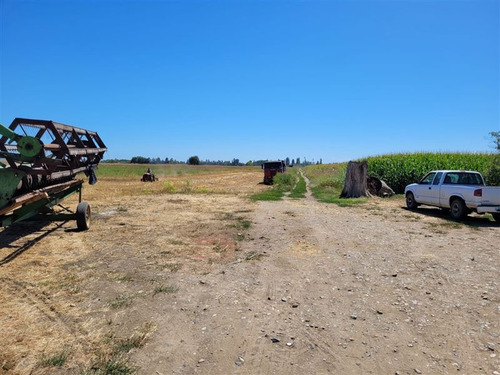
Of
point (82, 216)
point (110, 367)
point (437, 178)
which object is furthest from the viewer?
point (437, 178)

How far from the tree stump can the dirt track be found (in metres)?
11.0

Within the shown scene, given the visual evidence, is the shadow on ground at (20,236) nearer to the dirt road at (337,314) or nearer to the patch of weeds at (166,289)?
the patch of weeds at (166,289)

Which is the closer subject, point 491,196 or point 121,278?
point 121,278

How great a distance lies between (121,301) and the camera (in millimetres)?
4957

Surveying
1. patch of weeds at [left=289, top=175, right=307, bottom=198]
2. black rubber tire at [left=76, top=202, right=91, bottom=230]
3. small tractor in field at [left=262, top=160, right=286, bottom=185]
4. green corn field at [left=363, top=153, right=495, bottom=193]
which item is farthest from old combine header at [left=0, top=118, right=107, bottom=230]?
small tractor in field at [left=262, top=160, right=286, bottom=185]

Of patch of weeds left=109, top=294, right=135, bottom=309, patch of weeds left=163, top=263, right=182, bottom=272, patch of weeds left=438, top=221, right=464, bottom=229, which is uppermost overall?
patch of weeds left=438, top=221, right=464, bottom=229

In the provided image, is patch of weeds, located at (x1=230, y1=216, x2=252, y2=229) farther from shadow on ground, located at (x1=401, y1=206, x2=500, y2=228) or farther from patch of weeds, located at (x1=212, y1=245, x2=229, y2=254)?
shadow on ground, located at (x1=401, y1=206, x2=500, y2=228)

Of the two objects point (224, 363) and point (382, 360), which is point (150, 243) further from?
point (382, 360)

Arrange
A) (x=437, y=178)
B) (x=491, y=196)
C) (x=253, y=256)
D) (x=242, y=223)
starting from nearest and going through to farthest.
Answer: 1. (x=253, y=256)
2. (x=242, y=223)
3. (x=491, y=196)
4. (x=437, y=178)

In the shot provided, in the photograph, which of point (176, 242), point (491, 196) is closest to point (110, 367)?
point (176, 242)

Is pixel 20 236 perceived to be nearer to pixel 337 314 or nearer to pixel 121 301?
pixel 121 301

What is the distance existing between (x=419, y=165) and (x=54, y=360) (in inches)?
1015

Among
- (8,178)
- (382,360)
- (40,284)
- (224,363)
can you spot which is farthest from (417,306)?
(8,178)

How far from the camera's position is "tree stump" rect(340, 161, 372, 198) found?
2041cm
